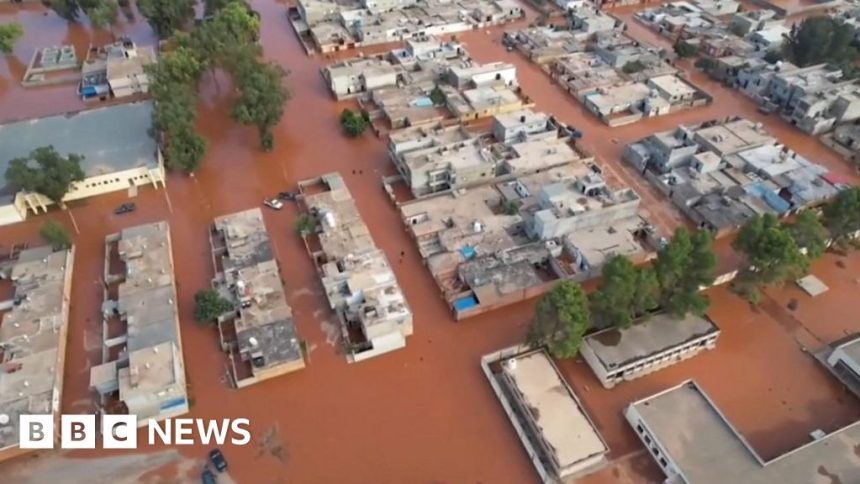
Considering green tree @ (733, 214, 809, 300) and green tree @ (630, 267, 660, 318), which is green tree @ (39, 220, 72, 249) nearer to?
green tree @ (630, 267, 660, 318)

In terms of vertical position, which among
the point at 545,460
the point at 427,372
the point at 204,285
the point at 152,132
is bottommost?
the point at 545,460

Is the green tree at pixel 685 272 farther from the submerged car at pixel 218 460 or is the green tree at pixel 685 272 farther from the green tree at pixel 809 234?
the submerged car at pixel 218 460

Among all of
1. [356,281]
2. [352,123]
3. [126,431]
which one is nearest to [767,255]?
[356,281]

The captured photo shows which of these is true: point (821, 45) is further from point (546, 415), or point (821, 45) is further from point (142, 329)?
point (142, 329)

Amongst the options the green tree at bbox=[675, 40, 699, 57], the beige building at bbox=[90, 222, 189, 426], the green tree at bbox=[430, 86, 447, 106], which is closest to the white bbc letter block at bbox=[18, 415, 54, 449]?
the beige building at bbox=[90, 222, 189, 426]

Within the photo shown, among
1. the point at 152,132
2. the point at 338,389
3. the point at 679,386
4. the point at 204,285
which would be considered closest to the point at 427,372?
the point at 338,389

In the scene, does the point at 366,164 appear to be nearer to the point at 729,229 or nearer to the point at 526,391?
the point at 526,391
